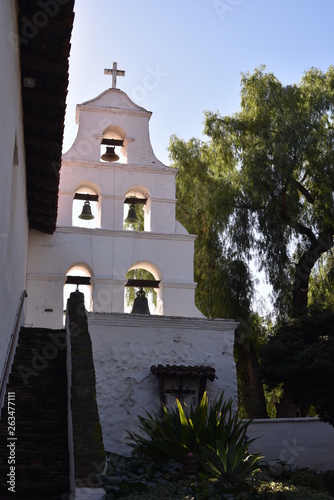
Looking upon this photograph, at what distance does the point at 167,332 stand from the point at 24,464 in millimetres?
5242

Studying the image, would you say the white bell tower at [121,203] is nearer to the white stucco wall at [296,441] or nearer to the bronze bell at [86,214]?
the bronze bell at [86,214]

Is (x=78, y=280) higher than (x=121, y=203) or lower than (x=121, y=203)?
lower

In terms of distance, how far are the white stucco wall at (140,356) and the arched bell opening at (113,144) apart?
20.6ft

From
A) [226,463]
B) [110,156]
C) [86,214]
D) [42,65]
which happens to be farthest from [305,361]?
[110,156]

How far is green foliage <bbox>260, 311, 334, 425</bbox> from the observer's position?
1113cm

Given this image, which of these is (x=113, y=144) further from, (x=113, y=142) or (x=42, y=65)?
(x=42, y=65)

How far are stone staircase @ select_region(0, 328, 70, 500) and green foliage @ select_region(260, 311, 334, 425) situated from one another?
3664 mm

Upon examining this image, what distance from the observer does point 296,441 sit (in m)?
A: 12.2

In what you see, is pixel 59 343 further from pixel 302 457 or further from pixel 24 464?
pixel 302 457

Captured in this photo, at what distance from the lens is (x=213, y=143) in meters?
21.1

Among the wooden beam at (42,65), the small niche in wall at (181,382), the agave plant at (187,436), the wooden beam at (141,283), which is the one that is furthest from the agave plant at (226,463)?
the wooden beam at (141,283)

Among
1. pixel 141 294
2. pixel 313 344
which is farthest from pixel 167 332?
pixel 313 344

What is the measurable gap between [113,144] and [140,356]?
7278mm

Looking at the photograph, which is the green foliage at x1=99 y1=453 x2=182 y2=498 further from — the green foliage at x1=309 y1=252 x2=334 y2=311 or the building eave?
the green foliage at x1=309 y1=252 x2=334 y2=311
